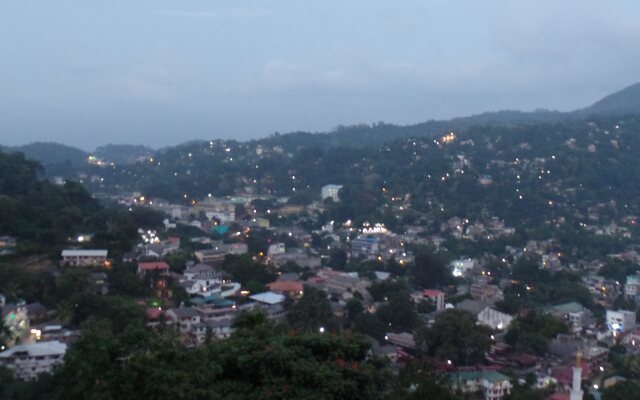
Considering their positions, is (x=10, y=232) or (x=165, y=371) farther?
(x=10, y=232)

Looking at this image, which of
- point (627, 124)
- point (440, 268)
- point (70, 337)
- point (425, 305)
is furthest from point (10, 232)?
point (627, 124)

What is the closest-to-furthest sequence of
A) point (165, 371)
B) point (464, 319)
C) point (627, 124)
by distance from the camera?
1. point (165, 371)
2. point (464, 319)
3. point (627, 124)

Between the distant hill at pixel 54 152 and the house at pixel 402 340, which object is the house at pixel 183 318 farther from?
the distant hill at pixel 54 152

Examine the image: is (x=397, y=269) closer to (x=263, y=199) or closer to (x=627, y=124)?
(x=263, y=199)

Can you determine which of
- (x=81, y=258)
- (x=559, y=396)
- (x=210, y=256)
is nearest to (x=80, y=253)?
(x=81, y=258)

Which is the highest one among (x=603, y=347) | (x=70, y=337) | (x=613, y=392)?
(x=70, y=337)

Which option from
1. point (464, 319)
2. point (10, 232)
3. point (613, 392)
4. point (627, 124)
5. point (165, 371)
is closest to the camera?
point (165, 371)

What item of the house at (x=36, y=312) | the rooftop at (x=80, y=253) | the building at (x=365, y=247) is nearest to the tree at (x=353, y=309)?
the rooftop at (x=80, y=253)
